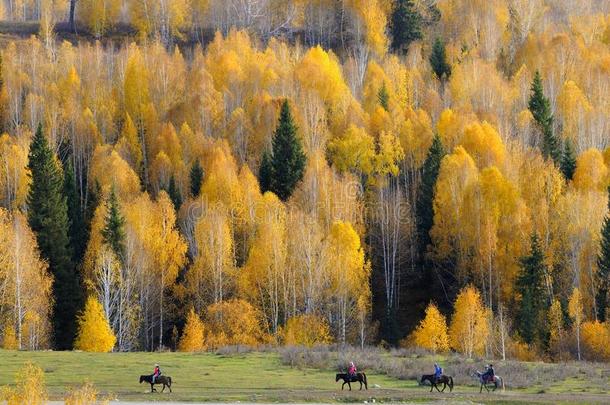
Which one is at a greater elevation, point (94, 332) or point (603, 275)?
point (603, 275)

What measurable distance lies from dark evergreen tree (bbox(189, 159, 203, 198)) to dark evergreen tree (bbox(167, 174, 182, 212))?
1324 mm

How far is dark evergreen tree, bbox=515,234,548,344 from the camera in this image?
67.9 m

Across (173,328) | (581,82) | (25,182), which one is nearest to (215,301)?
(173,328)

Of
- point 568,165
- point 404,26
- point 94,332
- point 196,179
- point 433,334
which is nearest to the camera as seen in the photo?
point 94,332

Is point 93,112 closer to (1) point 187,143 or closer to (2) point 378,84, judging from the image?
(1) point 187,143

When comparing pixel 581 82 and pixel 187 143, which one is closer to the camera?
pixel 187 143

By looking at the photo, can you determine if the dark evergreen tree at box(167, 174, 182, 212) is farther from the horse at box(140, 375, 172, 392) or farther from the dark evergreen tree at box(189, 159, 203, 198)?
the horse at box(140, 375, 172, 392)

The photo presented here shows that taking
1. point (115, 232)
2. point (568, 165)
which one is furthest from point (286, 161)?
point (568, 165)

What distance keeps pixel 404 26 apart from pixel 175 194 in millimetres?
51547

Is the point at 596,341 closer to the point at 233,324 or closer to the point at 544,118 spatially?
the point at 233,324

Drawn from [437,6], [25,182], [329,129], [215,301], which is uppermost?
[437,6]

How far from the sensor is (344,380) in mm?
42688

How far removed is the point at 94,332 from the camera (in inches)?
2477

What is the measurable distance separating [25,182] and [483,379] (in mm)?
51989
